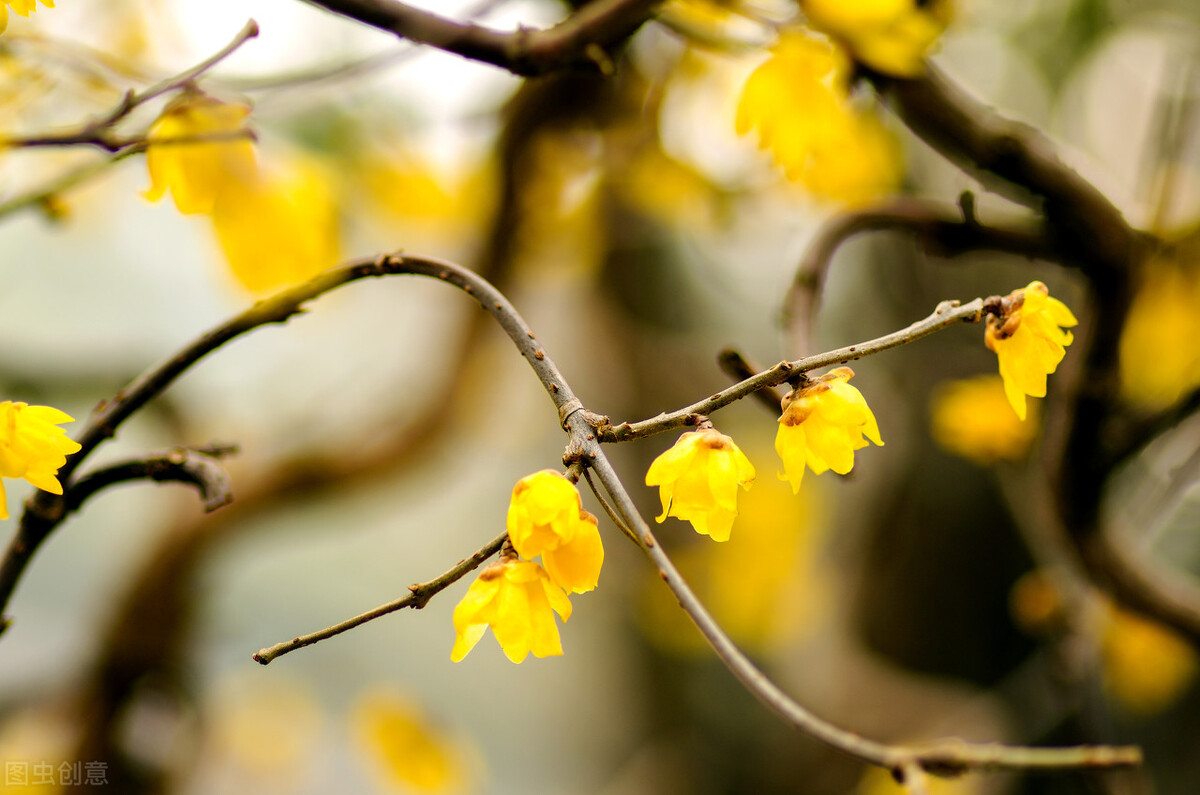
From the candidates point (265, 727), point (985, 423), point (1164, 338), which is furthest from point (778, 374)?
point (265, 727)

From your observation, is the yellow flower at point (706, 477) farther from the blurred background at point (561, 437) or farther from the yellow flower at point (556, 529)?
the blurred background at point (561, 437)

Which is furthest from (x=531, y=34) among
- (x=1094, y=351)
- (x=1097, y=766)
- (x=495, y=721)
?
(x=495, y=721)

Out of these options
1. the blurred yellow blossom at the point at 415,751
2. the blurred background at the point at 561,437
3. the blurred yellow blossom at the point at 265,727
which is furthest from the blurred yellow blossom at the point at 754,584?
the blurred yellow blossom at the point at 265,727

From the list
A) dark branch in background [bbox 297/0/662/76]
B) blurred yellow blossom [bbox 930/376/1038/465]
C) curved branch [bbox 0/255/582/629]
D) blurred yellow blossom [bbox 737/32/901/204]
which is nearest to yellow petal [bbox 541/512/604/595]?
curved branch [bbox 0/255/582/629]

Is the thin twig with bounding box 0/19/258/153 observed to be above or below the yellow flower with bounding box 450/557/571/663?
above

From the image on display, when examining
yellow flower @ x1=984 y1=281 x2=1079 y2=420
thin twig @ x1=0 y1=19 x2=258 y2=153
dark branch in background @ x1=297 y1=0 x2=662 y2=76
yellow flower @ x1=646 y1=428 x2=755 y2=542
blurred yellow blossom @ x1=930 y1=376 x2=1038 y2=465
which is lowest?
blurred yellow blossom @ x1=930 y1=376 x2=1038 y2=465

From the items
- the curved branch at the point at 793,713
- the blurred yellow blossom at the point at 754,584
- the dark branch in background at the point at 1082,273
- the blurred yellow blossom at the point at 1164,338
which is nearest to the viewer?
the curved branch at the point at 793,713

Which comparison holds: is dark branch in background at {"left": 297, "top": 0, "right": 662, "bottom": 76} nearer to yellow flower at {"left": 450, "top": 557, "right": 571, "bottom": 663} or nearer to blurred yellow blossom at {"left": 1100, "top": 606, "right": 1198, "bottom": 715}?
yellow flower at {"left": 450, "top": 557, "right": 571, "bottom": 663}

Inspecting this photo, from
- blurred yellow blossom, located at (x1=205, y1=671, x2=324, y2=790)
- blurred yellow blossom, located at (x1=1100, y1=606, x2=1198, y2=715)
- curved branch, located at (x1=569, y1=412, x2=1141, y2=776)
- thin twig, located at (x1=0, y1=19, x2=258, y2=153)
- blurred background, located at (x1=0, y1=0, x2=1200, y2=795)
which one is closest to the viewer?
curved branch, located at (x1=569, y1=412, x2=1141, y2=776)
